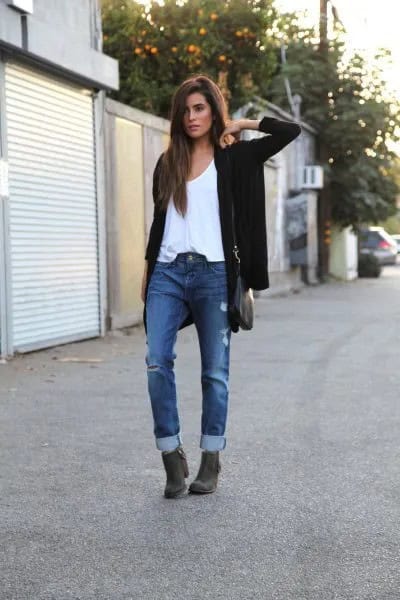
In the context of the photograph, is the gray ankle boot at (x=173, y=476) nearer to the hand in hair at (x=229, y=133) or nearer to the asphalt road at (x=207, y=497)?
the asphalt road at (x=207, y=497)

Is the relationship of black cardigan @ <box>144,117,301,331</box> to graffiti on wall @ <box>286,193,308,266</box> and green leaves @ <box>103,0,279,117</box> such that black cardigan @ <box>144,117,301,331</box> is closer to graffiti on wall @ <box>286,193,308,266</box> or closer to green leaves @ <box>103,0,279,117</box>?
green leaves @ <box>103,0,279,117</box>

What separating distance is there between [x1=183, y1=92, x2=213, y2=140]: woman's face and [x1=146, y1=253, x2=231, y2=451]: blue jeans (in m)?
0.56

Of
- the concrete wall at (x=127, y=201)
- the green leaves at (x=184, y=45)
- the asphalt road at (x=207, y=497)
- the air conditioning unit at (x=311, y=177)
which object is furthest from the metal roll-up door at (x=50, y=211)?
the air conditioning unit at (x=311, y=177)

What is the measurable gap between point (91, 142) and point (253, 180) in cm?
764

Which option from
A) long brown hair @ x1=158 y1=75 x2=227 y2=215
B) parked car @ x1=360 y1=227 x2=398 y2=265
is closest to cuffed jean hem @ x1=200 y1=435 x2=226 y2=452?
long brown hair @ x1=158 y1=75 x2=227 y2=215

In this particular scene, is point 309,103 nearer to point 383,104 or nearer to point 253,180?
point 383,104

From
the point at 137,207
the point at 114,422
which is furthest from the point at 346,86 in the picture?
the point at 114,422

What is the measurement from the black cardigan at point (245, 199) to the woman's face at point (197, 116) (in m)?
0.12

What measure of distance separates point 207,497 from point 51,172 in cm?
682

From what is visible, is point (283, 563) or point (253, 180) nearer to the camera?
point (283, 563)

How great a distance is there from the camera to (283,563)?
3.42 m

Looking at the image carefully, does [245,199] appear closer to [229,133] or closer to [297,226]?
[229,133]

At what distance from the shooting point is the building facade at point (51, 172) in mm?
9484

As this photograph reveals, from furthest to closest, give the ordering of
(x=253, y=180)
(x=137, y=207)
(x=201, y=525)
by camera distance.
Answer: (x=137, y=207) → (x=253, y=180) → (x=201, y=525)
